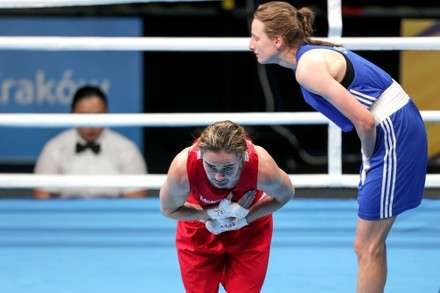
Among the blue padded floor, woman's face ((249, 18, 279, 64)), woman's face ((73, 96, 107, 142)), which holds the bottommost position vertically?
the blue padded floor

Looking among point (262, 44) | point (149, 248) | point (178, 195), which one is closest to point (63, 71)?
point (149, 248)

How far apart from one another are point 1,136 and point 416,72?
2.34 meters

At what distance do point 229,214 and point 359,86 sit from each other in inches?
21.8

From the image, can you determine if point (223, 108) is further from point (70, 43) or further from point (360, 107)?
point (360, 107)

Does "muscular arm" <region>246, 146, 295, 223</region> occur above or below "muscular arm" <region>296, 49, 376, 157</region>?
below

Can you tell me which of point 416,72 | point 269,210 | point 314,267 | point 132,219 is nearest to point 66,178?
point 132,219

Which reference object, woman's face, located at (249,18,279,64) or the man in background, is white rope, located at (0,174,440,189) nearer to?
the man in background

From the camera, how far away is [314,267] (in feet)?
11.8

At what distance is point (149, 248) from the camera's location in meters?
3.85

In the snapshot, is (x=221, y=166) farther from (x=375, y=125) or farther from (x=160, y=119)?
(x=160, y=119)

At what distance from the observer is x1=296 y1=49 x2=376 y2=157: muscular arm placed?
2.77 m

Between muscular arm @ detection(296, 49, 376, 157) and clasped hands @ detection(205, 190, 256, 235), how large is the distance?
0.35 meters

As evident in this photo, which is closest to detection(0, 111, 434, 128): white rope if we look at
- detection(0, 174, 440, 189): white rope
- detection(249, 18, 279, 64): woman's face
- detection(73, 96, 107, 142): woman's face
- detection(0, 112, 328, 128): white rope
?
detection(0, 112, 328, 128): white rope

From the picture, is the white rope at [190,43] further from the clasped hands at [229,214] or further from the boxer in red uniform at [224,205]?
the clasped hands at [229,214]
